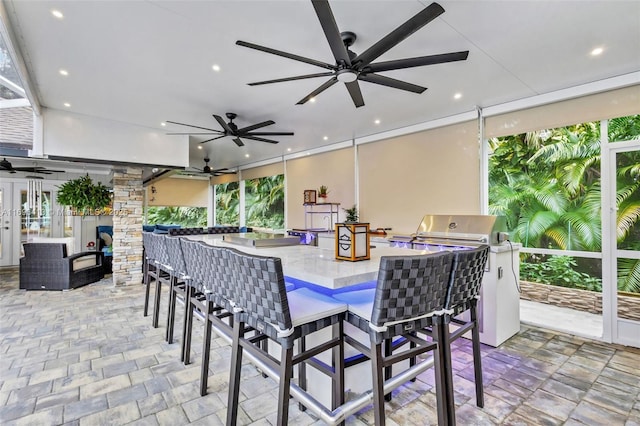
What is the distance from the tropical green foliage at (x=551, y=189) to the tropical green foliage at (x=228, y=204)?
7.15 meters

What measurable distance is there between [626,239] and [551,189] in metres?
1.52

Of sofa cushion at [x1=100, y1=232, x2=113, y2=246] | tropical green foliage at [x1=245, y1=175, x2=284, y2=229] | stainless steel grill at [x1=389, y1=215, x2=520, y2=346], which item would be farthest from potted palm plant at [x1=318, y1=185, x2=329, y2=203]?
sofa cushion at [x1=100, y1=232, x2=113, y2=246]

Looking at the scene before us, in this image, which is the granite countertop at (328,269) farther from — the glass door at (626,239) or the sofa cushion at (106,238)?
the sofa cushion at (106,238)

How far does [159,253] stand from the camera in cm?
319

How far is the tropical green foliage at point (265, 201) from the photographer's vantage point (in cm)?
815

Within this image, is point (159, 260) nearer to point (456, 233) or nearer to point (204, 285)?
point (204, 285)

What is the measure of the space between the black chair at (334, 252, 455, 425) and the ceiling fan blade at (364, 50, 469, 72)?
4.79 ft

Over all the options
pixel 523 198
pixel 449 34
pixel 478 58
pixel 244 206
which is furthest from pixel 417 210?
pixel 244 206

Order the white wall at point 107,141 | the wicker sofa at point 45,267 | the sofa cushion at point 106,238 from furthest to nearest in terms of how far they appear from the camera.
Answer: the sofa cushion at point 106,238
the wicker sofa at point 45,267
the white wall at point 107,141

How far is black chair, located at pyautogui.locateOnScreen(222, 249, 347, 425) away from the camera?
137cm

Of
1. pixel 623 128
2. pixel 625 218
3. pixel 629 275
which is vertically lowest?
pixel 629 275

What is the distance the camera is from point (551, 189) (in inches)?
176

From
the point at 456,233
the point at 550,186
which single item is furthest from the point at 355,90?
the point at 550,186

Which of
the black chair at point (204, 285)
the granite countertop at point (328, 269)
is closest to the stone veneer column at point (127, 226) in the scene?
the black chair at point (204, 285)
